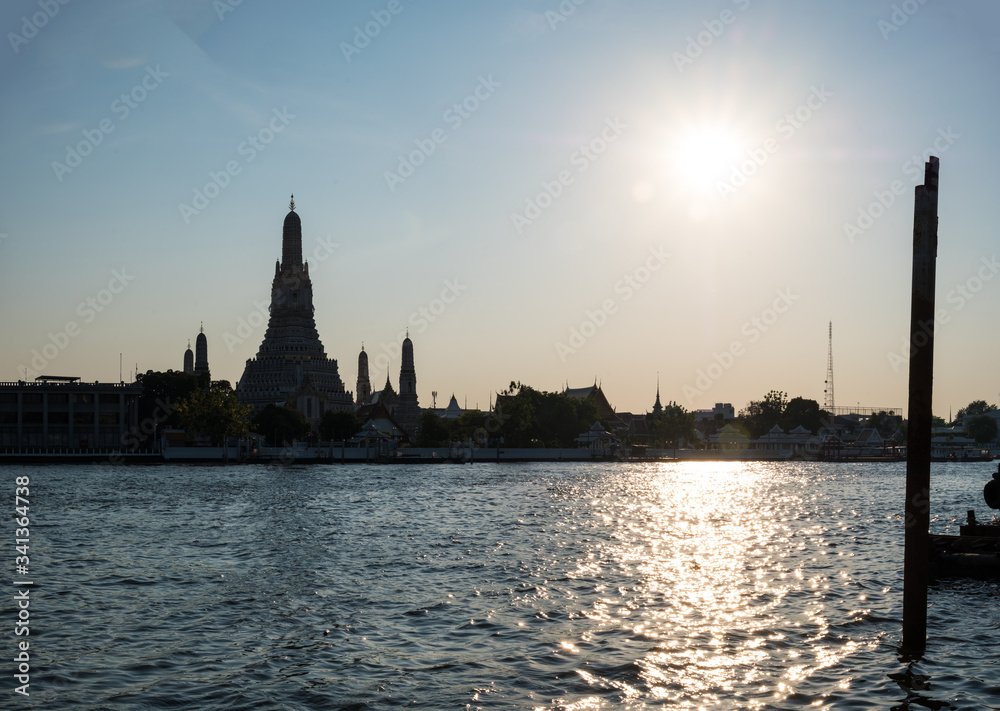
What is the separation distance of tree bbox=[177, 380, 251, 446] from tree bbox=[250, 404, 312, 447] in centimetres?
908

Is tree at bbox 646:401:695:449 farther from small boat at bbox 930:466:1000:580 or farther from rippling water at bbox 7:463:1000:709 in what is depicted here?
small boat at bbox 930:466:1000:580

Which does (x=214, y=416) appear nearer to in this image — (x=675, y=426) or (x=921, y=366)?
(x=675, y=426)

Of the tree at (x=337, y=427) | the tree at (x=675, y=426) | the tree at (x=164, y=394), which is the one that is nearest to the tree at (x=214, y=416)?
the tree at (x=164, y=394)

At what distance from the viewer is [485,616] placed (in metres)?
23.8

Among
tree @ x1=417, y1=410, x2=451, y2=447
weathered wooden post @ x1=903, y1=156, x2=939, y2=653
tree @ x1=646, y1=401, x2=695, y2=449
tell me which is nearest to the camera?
weathered wooden post @ x1=903, y1=156, x2=939, y2=653

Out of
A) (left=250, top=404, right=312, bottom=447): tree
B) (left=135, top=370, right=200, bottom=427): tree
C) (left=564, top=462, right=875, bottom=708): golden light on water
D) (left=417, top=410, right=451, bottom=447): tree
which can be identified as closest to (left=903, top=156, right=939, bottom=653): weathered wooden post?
(left=564, top=462, right=875, bottom=708): golden light on water

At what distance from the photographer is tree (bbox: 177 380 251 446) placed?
13662 centimetres

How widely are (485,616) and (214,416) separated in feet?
392

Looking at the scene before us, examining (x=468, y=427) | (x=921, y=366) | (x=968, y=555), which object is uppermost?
(x=921, y=366)

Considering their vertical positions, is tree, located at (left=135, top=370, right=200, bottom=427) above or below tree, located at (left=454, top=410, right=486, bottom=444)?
above

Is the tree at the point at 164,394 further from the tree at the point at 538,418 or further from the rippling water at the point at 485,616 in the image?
the rippling water at the point at 485,616

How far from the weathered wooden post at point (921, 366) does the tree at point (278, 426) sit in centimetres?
13572

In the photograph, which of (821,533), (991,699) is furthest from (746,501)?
(991,699)

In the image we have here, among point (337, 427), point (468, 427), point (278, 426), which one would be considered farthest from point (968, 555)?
point (468, 427)
